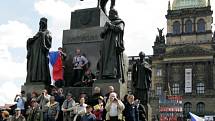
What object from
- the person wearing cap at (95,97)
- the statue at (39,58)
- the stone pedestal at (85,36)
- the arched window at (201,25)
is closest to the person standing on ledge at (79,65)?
the stone pedestal at (85,36)

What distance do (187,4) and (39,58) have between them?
6886 centimetres

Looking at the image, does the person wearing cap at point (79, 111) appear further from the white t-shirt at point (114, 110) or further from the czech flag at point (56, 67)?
the czech flag at point (56, 67)

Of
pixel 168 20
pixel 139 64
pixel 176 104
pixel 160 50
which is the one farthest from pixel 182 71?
pixel 139 64

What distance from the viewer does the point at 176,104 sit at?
1635 inches

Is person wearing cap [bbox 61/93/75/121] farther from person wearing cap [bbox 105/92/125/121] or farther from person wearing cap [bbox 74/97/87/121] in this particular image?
person wearing cap [bbox 105/92/125/121]

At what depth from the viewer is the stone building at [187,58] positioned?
71.4 m

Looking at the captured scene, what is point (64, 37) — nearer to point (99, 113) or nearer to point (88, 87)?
point (88, 87)

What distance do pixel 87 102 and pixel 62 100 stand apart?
2.29 ft

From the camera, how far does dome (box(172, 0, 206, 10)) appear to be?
78.1 m

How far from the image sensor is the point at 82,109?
992 cm

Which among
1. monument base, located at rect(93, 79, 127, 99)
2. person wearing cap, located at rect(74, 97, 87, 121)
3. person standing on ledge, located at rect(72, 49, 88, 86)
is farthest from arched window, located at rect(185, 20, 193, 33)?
person wearing cap, located at rect(74, 97, 87, 121)

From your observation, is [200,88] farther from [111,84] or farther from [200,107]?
[111,84]

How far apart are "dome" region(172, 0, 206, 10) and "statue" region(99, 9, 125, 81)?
68.6m

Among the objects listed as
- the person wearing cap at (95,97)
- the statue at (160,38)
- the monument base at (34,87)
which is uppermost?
the statue at (160,38)
